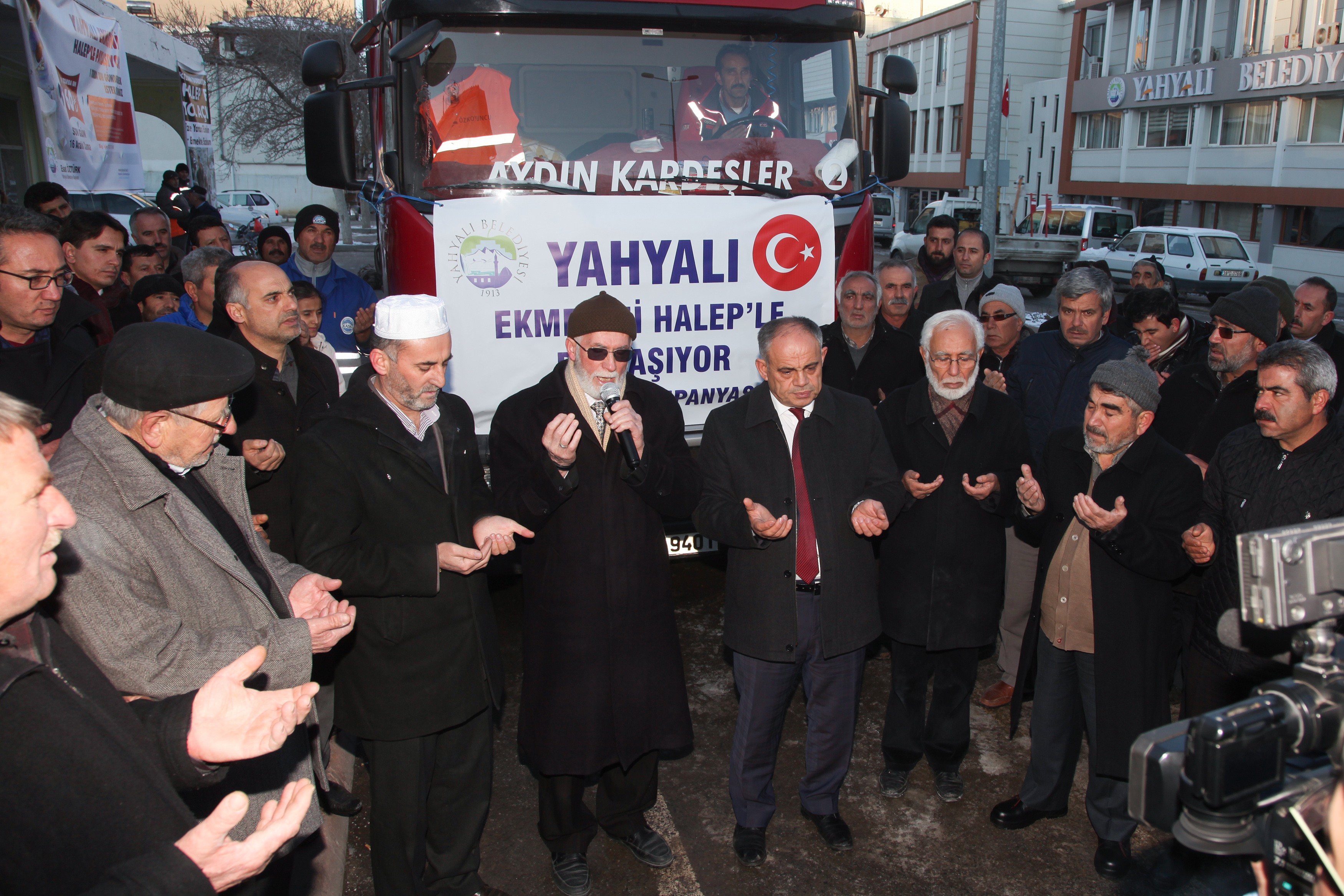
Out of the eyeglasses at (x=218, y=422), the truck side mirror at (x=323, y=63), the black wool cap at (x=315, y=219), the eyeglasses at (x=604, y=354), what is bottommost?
the eyeglasses at (x=218, y=422)

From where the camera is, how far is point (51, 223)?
381 cm

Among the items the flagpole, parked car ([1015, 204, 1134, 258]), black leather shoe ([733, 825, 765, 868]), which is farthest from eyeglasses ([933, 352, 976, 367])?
parked car ([1015, 204, 1134, 258])

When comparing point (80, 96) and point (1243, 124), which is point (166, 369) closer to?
point (80, 96)

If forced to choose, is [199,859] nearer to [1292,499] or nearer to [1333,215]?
[1292,499]

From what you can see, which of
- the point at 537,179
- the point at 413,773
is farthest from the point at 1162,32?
the point at 413,773

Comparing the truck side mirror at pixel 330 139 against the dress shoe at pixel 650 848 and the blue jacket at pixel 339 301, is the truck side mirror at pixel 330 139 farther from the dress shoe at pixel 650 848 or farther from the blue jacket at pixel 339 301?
the dress shoe at pixel 650 848

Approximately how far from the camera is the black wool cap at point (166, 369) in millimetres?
2188

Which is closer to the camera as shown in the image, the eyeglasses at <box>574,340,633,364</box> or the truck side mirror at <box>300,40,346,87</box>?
the eyeglasses at <box>574,340,633,364</box>

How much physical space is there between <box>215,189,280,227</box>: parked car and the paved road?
102 ft

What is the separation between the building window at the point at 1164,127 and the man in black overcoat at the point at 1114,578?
36.4 m

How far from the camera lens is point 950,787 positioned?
3.95m

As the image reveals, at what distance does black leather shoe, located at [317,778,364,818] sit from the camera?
150 inches

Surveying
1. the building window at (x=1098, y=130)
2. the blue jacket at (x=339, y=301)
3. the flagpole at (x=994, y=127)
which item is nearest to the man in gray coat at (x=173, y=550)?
the blue jacket at (x=339, y=301)

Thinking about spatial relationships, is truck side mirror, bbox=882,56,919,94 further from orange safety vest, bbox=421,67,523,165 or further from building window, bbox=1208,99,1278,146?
building window, bbox=1208,99,1278,146
